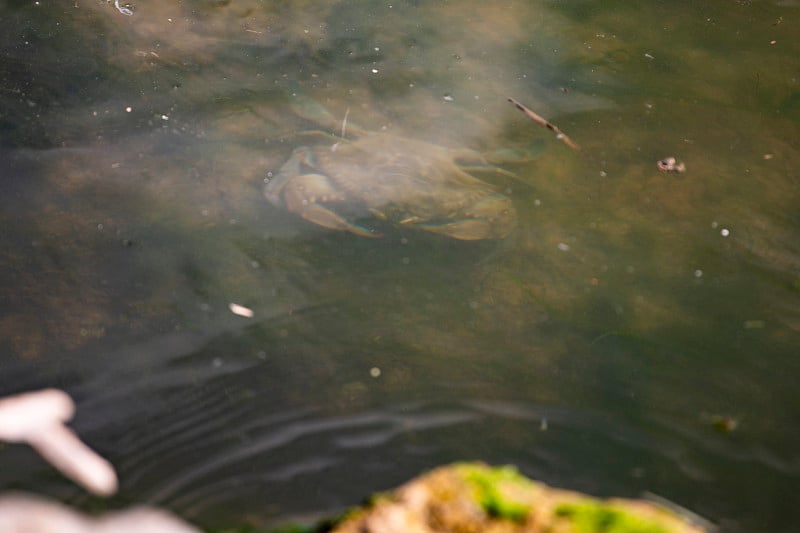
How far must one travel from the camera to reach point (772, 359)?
267cm

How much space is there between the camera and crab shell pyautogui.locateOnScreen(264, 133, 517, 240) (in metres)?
3.15

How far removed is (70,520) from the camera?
81.4 inches

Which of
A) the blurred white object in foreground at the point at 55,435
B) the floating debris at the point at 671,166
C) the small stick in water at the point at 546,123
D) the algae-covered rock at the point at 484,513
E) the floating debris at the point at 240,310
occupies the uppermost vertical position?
the algae-covered rock at the point at 484,513

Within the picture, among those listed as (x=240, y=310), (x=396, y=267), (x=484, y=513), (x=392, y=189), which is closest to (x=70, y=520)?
(x=240, y=310)

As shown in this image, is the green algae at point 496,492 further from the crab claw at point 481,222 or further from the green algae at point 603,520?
→ the crab claw at point 481,222

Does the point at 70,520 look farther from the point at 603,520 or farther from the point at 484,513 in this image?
the point at 603,520

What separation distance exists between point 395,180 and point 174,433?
147 centimetres

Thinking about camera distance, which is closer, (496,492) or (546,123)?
(496,492)

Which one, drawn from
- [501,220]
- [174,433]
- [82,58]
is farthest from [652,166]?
[82,58]

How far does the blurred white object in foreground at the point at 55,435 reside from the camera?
7.27 feet

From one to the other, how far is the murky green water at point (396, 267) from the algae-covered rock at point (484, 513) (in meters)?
0.72

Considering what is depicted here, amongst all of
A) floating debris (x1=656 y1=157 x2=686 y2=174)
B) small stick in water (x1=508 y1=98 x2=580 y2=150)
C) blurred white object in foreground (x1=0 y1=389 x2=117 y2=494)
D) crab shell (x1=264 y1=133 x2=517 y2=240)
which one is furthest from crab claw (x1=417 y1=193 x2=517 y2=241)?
blurred white object in foreground (x1=0 y1=389 x2=117 y2=494)

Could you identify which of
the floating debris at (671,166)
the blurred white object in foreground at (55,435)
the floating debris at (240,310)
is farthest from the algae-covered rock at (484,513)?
the floating debris at (671,166)

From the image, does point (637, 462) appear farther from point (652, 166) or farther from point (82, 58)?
point (82, 58)
